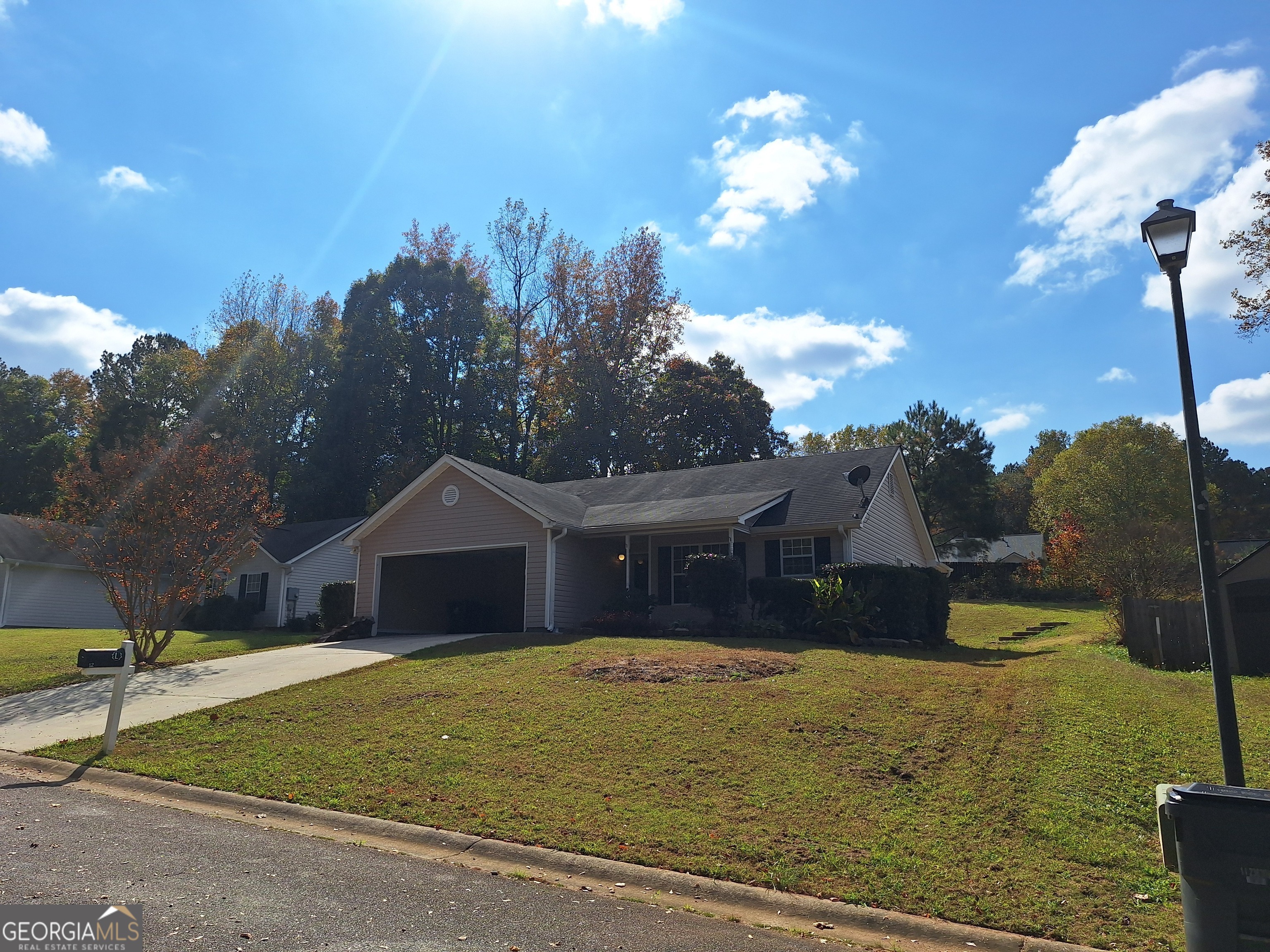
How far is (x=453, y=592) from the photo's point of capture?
25375 millimetres

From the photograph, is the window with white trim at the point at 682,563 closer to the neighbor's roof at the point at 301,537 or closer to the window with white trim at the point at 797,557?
the window with white trim at the point at 797,557

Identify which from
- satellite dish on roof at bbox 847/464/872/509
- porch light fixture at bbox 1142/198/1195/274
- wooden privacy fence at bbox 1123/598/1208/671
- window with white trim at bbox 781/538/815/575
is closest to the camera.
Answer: porch light fixture at bbox 1142/198/1195/274

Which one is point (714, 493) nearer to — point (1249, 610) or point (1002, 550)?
point (1249, 610)

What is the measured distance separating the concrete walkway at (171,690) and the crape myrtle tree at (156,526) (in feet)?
5.10

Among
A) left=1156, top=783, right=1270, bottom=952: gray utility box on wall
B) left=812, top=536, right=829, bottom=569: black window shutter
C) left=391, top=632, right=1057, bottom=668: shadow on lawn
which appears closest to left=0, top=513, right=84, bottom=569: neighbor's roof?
left=391, top=632, right=1057, bottom=668: shadow on lawn

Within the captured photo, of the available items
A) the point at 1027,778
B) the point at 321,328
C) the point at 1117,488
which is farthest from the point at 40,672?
the point at 1117,488

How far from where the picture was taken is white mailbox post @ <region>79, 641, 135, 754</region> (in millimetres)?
9180

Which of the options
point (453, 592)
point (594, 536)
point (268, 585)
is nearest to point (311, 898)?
point (594, 536)

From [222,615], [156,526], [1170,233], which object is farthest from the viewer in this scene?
[222,615]

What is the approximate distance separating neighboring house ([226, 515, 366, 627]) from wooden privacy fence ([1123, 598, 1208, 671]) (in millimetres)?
→ 24436

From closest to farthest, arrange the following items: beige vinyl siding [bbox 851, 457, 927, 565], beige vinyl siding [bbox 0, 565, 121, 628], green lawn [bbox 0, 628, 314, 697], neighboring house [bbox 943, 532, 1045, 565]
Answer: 1. green lawn [bbox 0, 628, 314, 697]
2. beige vinyl siding [bbox 851, 457, 927, 565]
3. beige vinyl siding [bbox 0, 565, 121, 628]
4. neighboring house [bbox 943, 532, 1045, 565]

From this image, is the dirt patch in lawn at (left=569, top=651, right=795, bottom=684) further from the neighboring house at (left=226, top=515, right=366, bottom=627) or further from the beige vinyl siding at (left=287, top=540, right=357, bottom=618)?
the beige vinyl siding at (left=287, top=540, right=357, bottom=618)

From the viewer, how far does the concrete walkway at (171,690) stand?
11.2 metres

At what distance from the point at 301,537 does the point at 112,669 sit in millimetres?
24654
